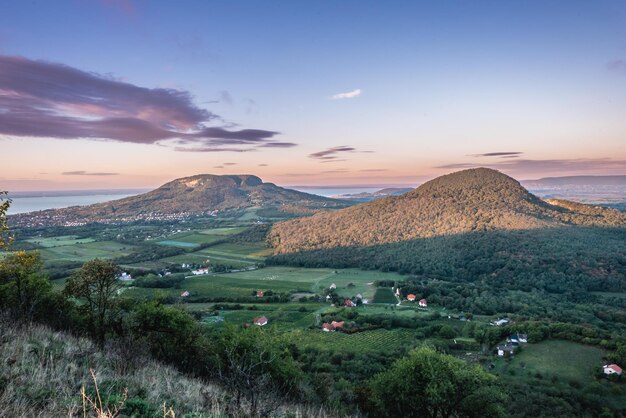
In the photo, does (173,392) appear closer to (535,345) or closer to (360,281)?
(535,345)

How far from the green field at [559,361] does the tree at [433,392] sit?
1653cm

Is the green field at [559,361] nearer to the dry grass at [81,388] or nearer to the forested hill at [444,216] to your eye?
the dry grass at [81,388]

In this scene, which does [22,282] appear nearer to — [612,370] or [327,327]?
[327,327]

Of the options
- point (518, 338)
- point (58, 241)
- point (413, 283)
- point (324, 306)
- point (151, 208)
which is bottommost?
point (413, 283)

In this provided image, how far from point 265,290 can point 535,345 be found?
126 ft

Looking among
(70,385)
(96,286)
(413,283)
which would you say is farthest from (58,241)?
(70,385)

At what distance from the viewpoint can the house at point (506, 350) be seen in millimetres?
32812

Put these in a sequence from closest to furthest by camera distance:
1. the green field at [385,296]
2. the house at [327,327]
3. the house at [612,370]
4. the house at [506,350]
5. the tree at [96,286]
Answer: the tree at [96,286], the house at [612,370], the house at [506,350], the house at [327,327], the green field at [385,296]

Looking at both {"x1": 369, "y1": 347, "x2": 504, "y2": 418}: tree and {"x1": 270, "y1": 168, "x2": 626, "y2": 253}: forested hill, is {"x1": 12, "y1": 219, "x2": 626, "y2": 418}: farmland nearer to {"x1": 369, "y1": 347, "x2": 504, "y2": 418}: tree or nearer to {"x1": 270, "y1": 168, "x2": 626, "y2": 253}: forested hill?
{"x1": 369, "y1": 347, "x2": 504, "y2": 418}: tree

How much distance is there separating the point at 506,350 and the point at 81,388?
38.5m

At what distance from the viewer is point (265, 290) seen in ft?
184

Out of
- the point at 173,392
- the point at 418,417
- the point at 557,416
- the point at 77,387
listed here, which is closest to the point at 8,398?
the point at 77,387

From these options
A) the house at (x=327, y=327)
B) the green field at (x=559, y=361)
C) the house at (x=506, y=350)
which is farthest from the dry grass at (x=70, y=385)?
the house at (x=506, y=350)

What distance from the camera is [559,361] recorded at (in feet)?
102
